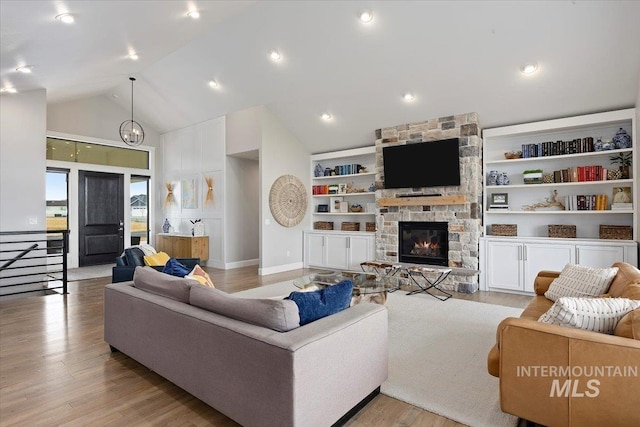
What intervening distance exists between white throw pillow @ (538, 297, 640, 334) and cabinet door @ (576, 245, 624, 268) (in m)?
3.51

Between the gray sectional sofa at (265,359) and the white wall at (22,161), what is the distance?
4.61m

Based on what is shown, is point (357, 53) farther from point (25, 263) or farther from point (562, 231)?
point (25, 263)

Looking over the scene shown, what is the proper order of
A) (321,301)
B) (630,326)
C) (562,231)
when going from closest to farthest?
1. (630,326)
2. (321,301)
3. (562,231)

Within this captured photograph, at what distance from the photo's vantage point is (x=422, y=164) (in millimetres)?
6121

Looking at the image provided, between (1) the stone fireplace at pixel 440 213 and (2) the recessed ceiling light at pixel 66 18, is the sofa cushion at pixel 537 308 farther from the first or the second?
(2) the recessed ceiling light at pixel 66 18

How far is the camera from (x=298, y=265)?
8047 millimetres

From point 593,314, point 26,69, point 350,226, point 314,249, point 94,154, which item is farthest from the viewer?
point 94,154

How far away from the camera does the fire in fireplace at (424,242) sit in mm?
6086

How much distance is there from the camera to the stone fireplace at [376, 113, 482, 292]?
571 centimetres

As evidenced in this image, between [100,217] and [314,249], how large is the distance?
5233 millimetres

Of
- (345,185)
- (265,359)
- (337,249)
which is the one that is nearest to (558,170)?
(345,185)

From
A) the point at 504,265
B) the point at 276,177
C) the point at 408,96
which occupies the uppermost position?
the point at 408,96

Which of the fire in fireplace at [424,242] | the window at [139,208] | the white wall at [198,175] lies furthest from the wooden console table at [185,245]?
the fire in fireplace at [424,242]

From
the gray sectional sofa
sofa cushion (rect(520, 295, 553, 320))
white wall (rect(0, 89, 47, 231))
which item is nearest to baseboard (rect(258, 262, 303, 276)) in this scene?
white wall (rect(0, 89, 47, 231))
